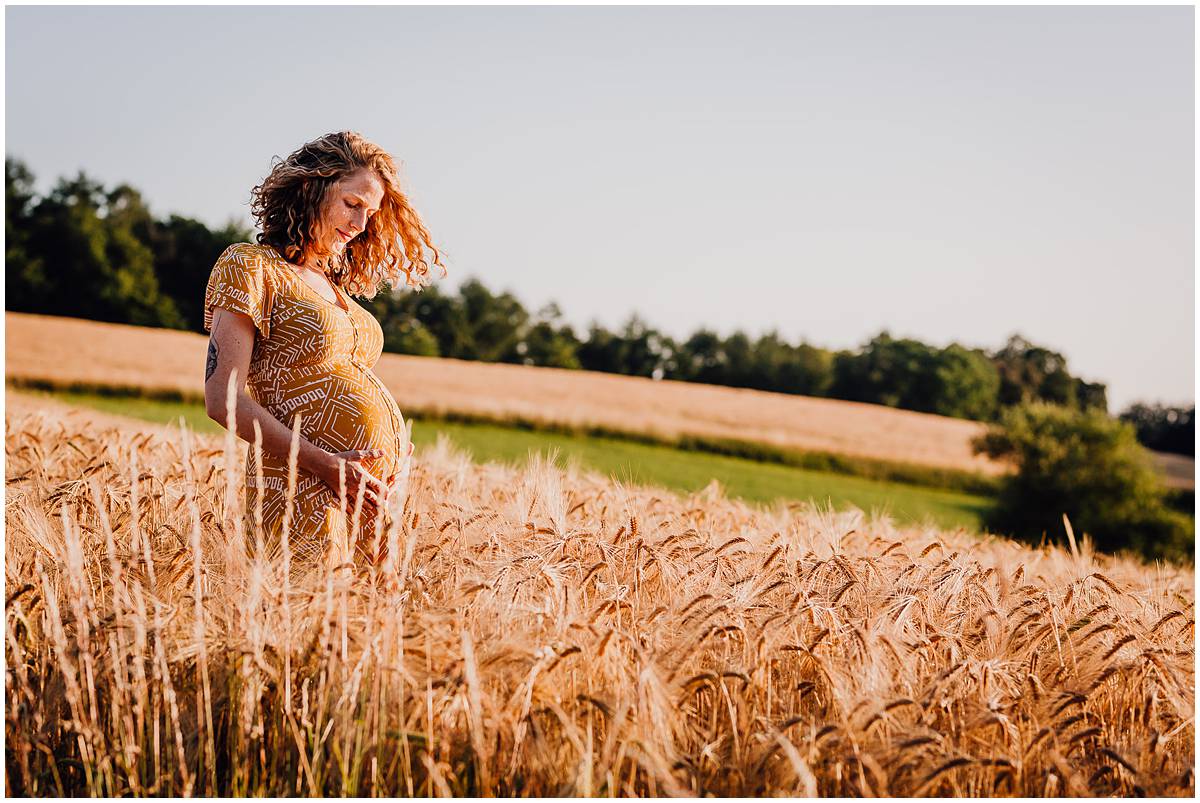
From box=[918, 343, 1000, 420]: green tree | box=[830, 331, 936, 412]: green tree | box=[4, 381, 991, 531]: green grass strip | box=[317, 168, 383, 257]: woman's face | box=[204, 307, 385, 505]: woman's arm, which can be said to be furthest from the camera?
box=[918, 343, 1000, 420]: green tree

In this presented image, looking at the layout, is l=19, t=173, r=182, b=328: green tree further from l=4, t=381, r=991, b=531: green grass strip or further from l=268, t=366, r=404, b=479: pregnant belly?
l=268, t=366, r=404, b=479: pregnant belly

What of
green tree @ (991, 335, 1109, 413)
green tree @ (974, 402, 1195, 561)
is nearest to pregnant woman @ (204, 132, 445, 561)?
green tree @ (974, 402, 1195, 561)

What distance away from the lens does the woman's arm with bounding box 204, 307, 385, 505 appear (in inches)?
114

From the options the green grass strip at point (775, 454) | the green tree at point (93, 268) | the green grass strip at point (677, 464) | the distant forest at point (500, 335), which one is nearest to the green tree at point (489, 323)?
the distant forest at point (500, 335)

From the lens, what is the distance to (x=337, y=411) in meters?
3.14

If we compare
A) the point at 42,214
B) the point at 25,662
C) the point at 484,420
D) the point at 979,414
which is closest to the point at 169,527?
the point at 25,662

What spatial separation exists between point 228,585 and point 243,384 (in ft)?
2.20

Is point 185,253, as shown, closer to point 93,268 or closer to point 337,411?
point 93,268

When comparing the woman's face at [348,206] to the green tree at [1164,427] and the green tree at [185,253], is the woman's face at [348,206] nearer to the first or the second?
the green tree at [185,253]

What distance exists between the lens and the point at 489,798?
2148mm

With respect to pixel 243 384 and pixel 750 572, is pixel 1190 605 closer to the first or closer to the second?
pixel 750 572

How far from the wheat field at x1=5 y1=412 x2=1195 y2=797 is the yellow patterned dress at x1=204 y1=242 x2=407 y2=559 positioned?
0.56 ft

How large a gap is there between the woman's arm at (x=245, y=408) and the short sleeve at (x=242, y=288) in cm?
3

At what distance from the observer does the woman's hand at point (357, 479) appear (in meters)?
2.91
